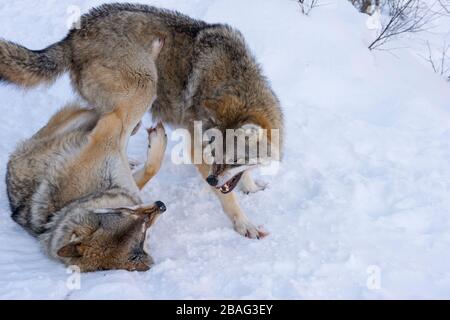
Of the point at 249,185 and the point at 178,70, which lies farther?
the point at 178,70

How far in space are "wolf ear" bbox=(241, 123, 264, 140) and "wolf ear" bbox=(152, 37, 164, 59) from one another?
159 cm

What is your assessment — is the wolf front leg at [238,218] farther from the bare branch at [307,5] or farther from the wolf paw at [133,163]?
the bare branch at [307,5]

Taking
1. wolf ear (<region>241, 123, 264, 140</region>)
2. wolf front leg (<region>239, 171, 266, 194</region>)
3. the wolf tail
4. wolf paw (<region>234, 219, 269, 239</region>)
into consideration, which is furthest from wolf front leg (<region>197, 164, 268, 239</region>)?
the wolf tail

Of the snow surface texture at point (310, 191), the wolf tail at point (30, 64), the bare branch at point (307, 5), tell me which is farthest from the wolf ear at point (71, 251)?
the bare branch at point (307, 5)

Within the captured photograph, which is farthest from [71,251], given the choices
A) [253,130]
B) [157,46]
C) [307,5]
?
[307,5]

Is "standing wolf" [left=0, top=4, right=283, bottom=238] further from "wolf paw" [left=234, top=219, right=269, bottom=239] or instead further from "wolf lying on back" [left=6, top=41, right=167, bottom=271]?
"wolf lying on back" [left=6, top=41, right=167, bottom=271]

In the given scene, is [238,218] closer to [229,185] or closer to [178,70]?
[229,185]

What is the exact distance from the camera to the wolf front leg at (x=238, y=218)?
14.9 feet

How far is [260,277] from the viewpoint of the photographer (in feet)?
12.3

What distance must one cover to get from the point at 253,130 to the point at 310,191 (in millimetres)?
1112

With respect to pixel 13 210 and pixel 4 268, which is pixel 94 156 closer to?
pixel 13 210

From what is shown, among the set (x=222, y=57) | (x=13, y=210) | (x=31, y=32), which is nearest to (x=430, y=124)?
Answer: (x=222, y=57)

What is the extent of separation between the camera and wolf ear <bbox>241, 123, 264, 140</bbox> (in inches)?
175

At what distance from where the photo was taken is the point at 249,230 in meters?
4.55
